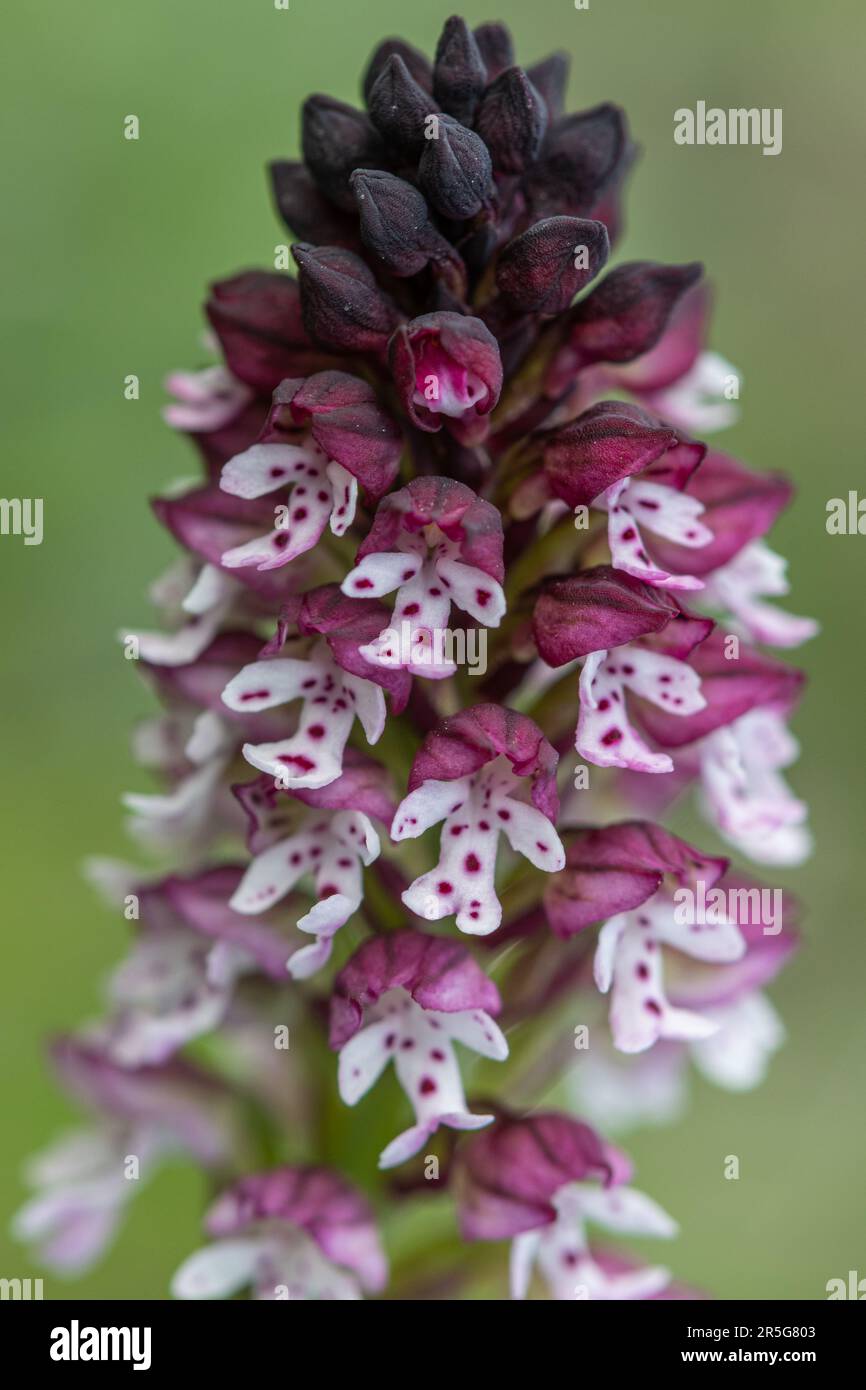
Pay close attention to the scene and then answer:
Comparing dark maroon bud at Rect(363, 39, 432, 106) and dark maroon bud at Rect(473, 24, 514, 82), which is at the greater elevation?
dark maroon bud at Rect(473, 24, 514, 82)

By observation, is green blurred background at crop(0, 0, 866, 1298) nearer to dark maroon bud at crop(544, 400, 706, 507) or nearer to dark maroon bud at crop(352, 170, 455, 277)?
dark maroon bud at crop(544, 400, 706, 507)

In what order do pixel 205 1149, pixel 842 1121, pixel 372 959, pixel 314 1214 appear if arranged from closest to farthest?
pixel 372 959, pixel 314 1214, pixel 205 1149, pixel 842 1121

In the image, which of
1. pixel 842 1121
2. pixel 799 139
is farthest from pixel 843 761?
pixel 799 139

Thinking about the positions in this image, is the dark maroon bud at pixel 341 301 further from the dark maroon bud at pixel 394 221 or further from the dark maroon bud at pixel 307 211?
the dark maroon bud at pixel 307 211

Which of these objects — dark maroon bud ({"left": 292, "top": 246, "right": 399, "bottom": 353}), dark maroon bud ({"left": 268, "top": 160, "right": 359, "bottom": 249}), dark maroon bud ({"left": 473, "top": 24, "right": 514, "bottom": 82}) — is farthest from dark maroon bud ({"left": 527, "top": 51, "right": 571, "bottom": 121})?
dark maroon bud ({"left": 292, "top": 246, "right": 399, "bottom": 353})
